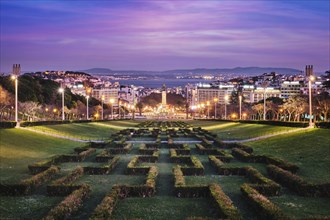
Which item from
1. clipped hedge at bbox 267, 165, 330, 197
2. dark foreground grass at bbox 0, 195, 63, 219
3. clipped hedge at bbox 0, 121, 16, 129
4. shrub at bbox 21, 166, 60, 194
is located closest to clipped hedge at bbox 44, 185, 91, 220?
dark foreground grass at bbox 0, 195, 63, 219

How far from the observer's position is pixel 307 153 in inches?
877

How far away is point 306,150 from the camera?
2306cm

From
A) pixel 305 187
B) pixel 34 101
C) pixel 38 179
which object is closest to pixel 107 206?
pixel 38 179

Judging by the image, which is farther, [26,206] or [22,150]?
[22,150]

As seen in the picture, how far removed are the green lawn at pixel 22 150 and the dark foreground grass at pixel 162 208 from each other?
20.7ft

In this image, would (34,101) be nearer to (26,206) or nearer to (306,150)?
(306,150)

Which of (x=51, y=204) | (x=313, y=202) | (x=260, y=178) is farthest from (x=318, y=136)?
(x=51, y=204)

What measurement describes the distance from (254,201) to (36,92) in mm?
80389

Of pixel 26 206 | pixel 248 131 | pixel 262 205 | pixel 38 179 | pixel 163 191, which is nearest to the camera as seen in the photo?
pixel 262 205

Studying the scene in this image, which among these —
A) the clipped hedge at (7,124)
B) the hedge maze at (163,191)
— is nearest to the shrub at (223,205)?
the hedge maze at (163,191)

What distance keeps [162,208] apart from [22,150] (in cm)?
1498

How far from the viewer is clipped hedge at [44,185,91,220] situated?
10629 mm

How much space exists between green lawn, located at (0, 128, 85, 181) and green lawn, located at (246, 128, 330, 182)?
1156 cm

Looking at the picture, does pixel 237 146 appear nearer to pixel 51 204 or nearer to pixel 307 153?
pixel 307 153
